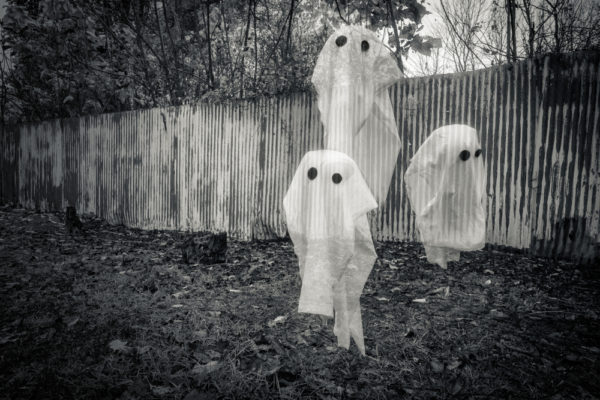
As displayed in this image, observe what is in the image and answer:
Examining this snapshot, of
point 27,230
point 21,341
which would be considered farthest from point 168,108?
point 21,341

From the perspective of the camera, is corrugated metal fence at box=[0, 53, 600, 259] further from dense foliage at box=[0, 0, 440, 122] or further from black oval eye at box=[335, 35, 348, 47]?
black oval eye at box=[335, 35, 348, 47]

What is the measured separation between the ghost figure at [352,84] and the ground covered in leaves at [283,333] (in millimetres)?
1278

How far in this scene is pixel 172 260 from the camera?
4.82 meters

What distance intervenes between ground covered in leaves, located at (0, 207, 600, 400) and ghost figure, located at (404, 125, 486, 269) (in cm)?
80

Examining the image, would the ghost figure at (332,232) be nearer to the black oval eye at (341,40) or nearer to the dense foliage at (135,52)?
the black oval eye at (341,40)

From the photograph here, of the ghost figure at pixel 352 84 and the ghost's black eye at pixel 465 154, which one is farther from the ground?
the ghost figure at pixel 352 84

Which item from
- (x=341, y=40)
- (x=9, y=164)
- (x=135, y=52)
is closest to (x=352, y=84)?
(x=341, y=40)

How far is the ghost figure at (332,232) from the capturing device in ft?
5.79

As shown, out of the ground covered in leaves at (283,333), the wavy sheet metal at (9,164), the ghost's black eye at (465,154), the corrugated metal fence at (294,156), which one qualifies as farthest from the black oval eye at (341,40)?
the wavy sheet metal at (9,164)

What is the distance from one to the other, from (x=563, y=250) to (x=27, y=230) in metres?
8.55

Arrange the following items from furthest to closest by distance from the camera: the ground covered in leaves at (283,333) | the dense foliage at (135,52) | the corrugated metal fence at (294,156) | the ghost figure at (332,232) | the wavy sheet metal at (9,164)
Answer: the wavy sheet metal at (9,164) → the dense foliage at (135,52) → the corrugated metal fence at (294,156) → the ground covered in leaves at (283,333) → the ghost figure at (332,232)

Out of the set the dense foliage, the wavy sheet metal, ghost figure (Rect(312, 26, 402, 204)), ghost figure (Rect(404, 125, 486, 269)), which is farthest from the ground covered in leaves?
the wavy sheet metal

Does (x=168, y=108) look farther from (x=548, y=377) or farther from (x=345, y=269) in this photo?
(x=548, y=377)

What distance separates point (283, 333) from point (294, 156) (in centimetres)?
353
